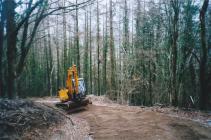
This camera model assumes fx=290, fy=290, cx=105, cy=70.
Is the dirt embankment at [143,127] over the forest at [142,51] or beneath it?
beneath

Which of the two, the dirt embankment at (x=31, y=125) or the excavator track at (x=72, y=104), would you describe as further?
the excavator track at (x=72, y=104)

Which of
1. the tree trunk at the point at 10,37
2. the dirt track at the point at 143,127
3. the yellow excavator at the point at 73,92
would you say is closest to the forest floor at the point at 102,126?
the dirt track at the point at 143,127

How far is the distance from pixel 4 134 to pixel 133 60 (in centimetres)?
2396

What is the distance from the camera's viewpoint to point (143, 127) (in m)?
12.1

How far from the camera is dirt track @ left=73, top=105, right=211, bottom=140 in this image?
10.6 metres

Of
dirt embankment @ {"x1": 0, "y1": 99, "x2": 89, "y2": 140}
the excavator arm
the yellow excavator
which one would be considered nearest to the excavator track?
the yellow excavator

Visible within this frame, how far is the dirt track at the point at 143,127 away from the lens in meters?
10.6

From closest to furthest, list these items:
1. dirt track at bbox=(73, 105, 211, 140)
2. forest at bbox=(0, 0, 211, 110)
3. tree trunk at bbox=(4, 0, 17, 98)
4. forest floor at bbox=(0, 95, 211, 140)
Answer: forest floor at bbox=(0, 95, 211, 140) → dirt track at bbox=(73, 105, 211, 140) → tree trunk at bbox=(4, 0, 17, 98) → forest at bbox=(0, 0, 211, 110)

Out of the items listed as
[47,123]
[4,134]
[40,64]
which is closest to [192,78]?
[47,123]

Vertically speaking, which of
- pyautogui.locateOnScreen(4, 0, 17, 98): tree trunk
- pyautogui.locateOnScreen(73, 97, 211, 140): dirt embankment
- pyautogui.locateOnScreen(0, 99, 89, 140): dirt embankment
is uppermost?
pyautogui.locateOnScreen(4, 0, 17, 98): tree trunk

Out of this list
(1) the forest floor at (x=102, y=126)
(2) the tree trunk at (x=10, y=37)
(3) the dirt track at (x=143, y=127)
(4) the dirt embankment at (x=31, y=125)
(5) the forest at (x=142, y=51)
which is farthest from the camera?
(5) the forest at (x=142, y=51)

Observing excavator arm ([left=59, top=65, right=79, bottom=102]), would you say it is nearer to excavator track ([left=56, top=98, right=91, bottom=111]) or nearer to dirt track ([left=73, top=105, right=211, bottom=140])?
excavator track ([left=56, top=98, right=91, bottom=111])

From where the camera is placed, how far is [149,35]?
33531 millimetres

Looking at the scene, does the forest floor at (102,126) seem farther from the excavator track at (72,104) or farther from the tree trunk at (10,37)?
the excavator track at (72,104)
